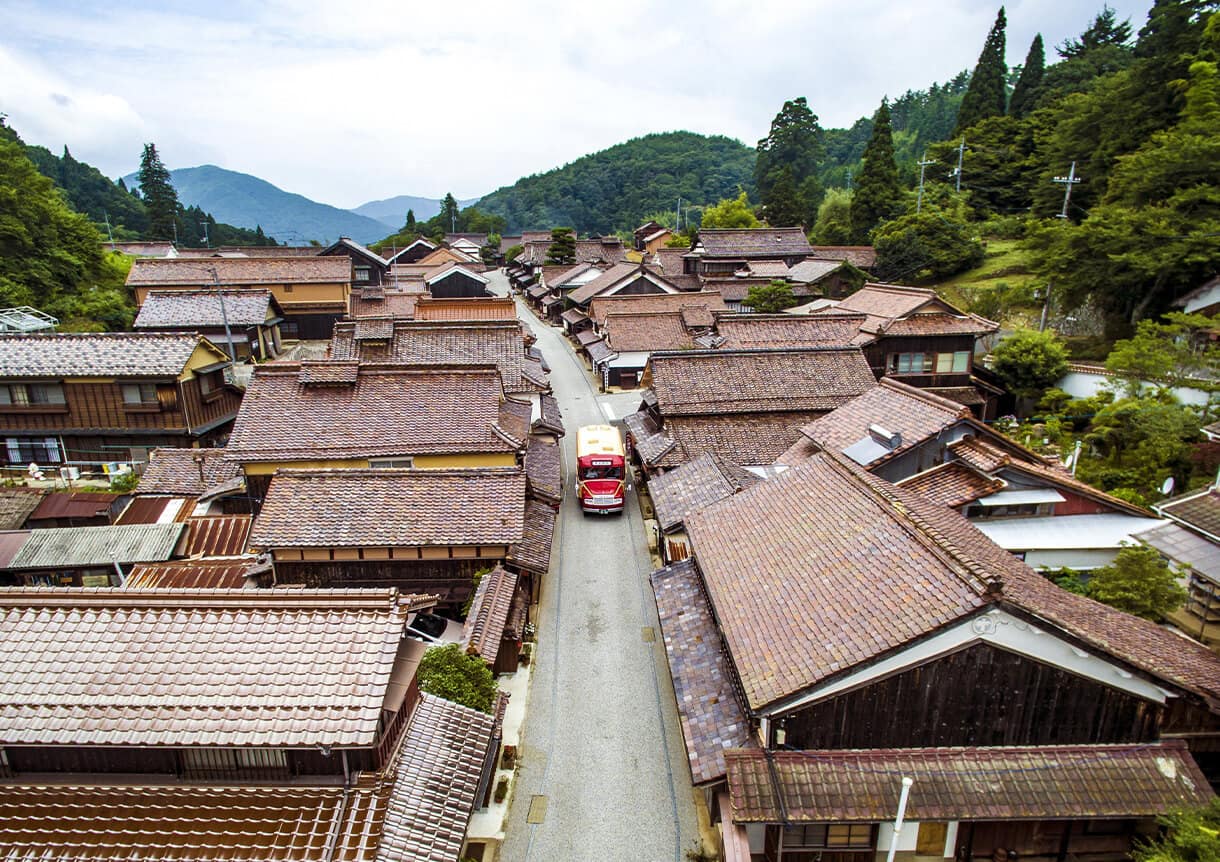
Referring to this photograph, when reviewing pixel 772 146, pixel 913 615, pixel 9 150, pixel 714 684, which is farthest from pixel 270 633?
pixel 772 146

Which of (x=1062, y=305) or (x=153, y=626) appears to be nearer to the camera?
(x=153, y=626)

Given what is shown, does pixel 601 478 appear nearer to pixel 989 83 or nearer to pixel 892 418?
pixel 892 418

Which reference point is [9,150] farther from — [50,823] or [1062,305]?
[1062,305]

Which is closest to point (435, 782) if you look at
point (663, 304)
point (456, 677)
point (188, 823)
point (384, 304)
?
point (456, 677)

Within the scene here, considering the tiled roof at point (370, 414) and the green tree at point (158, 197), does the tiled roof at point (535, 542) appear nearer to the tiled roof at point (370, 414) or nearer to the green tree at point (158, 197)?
the tiled roof at point (370, 414)

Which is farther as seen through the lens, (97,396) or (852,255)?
(852,255)

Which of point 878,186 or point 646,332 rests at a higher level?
point 878,186

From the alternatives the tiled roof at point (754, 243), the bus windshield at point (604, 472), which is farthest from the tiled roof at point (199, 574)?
the tiled roof at point (754, 243)
